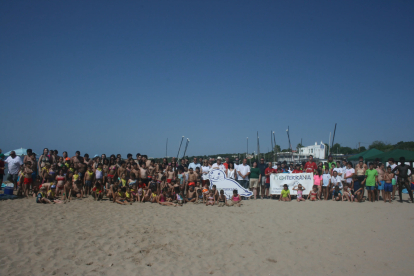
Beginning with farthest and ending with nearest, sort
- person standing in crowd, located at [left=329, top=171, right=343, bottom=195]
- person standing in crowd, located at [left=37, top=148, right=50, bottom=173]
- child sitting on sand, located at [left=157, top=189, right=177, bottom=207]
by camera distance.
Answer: person standing in crowd, located at [left=329, top=171, right=343, bottom=195] < person standing in crowd, located at [left=37, top=148, right=50, bottom=173] < child sitting on sand, located at [left=157, top=189, right=177, bottom=207]

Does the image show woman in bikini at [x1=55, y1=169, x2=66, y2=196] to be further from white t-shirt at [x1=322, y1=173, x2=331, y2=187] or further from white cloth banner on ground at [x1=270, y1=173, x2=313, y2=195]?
white t-shirt at [x1=322, y1=173, x2=331, y2=187]

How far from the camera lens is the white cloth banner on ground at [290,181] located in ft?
39.1

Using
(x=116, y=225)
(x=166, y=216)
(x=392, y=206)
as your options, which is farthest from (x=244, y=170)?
(x=116, y=225)

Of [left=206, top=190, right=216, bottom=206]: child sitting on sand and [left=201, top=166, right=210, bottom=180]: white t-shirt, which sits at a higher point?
[left=201, top=166, right=210, bottom=180]: white t-shirt

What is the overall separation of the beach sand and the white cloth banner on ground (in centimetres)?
284

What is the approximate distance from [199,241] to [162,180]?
17.1ft

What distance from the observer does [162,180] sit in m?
11.0

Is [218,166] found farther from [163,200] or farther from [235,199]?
[163,200]

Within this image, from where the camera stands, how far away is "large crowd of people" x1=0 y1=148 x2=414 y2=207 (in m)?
10.2

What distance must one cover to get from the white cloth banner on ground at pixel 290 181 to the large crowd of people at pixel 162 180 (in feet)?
0.71

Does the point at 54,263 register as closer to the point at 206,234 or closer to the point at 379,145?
the point at 206,234

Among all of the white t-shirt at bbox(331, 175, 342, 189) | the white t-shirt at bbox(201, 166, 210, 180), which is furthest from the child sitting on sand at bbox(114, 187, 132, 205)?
the white t-shirt at bbox(331, 175, 342, 189)

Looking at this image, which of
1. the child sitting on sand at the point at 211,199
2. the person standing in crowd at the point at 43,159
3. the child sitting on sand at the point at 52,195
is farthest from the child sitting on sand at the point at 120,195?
the person standing in crowd at the point at 43,159

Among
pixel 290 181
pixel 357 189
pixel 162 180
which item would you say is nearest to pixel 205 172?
pixel 162 180
